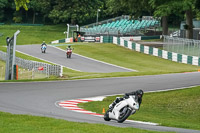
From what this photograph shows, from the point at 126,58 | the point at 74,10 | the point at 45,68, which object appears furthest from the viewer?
the point at 74,10

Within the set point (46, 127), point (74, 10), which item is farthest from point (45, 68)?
point (74, 10)

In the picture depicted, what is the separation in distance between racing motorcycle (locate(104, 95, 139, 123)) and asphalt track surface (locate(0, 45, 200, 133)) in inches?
10.4

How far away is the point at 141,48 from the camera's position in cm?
6144

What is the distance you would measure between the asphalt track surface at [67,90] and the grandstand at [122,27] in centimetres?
4464

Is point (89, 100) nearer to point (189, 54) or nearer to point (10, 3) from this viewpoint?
point (189, 54)

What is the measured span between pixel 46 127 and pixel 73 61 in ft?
128

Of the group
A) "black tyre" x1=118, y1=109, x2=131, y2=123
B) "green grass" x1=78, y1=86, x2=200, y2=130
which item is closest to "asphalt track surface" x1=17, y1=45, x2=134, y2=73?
"green grass" x1=78, y1=86, x2=200, y2=130

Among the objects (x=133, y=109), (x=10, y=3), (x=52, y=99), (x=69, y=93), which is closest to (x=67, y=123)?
(x=133, y=109)

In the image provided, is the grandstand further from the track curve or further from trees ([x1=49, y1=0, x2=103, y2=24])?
the track curve

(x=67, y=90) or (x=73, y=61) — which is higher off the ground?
(x=67, y=90)

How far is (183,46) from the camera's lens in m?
52.6

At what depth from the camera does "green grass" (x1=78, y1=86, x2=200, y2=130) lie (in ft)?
66.9

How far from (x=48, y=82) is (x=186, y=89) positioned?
8.93 meters

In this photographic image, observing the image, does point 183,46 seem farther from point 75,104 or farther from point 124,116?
point 124,116
